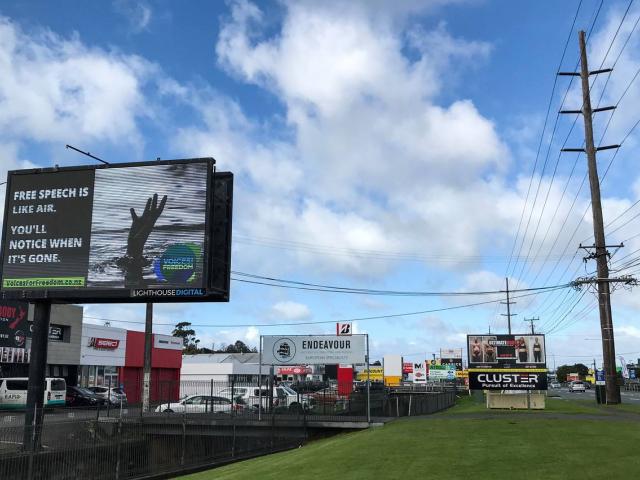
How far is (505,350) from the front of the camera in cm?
3112

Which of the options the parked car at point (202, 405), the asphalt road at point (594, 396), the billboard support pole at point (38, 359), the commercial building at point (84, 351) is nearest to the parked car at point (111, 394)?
the commercial building at point (84, 351)

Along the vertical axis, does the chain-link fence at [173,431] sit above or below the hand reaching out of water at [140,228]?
below

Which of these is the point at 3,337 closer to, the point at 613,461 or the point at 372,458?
the point at 372,458

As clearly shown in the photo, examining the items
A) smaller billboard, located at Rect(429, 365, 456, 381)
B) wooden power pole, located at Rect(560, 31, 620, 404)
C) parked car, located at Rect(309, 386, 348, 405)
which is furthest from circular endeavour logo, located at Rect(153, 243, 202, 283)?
smaller billboard, located at Rect(429, 365, 456, 381)

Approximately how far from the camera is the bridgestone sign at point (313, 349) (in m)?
26.8

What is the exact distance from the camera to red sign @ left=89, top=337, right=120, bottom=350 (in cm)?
4853

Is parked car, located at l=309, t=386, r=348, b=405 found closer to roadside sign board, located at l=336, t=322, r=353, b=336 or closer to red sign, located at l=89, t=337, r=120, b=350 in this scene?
roadside sign board, located at l=336, t=322, r=353, b=336

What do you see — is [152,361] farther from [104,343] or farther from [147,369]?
[147,369]

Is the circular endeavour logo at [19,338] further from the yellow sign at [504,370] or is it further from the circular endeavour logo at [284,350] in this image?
the yellow sign at [504,370]

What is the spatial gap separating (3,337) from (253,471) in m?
30.3

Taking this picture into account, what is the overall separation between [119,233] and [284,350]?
33.2 ft

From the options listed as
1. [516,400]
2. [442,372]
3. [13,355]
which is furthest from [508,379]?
[442,372]

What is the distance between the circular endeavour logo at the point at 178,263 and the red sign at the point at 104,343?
3175 cm

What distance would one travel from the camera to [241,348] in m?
168
